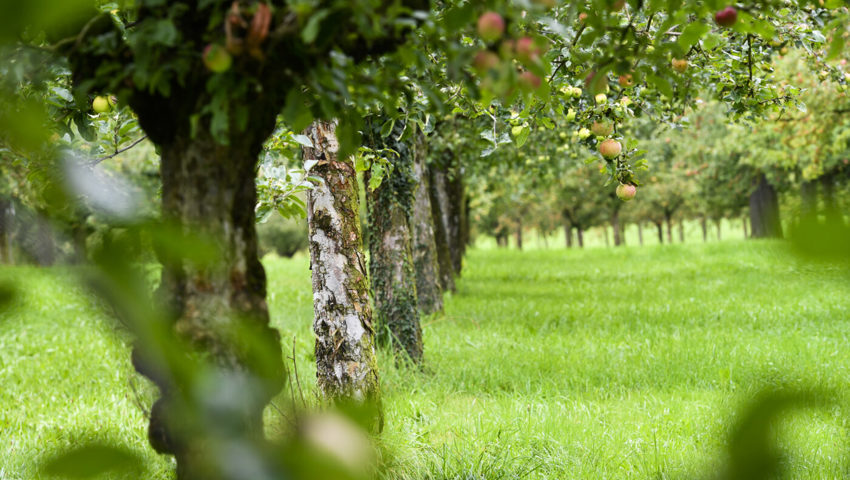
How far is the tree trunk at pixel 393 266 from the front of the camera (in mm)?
6348

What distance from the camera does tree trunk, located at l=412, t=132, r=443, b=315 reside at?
9.53 meters

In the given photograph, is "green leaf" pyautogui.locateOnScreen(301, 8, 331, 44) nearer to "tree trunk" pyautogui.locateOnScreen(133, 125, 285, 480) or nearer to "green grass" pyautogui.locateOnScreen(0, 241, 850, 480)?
"tree trunk" pyautogui.locateOnScreen(133, 125, 285, 480)

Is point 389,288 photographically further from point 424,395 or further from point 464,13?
point 464,13

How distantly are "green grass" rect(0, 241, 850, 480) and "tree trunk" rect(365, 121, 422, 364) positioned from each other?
36cm

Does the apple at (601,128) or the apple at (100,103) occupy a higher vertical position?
the apple at (100,103)

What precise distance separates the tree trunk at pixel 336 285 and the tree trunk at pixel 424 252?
5.23m

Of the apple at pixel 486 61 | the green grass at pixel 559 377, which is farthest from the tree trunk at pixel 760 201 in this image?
the apple at pixel 486 61

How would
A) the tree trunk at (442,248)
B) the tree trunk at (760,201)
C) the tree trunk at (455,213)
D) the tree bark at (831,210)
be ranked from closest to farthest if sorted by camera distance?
the tree bark at (831,210), the tree trunk at (442,248), the tree trunk at (455,213), the tree trunk at (760,201)

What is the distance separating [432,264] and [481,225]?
34018 mm

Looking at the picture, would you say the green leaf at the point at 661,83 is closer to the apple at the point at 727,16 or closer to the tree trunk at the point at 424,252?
the apple at the point at 727,16

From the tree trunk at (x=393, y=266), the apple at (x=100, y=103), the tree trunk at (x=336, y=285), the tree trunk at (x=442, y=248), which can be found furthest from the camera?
the tree trunk at (x=442, y=248)

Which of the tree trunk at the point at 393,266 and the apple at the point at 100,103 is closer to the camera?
the apple at the point at 100,103

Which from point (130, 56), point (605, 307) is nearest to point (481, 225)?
point (605, 307)

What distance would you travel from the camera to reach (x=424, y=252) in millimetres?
9688
